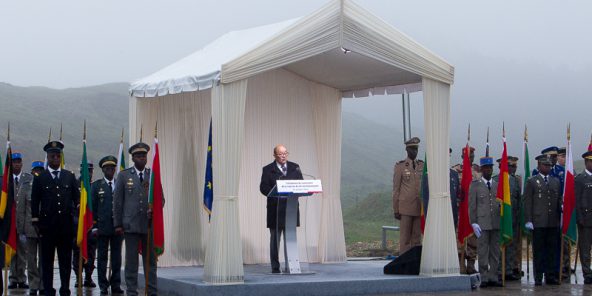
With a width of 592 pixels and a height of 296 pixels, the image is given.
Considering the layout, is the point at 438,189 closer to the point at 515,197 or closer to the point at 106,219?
the point at 515,197

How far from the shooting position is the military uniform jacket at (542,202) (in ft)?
45.8

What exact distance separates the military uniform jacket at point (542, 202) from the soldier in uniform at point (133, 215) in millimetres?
5701

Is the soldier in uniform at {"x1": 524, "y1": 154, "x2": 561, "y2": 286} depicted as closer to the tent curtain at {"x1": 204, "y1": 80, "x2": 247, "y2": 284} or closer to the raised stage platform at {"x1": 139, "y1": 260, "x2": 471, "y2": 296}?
the raised stage platform at {"x1": 139, "y1": 260, "x2": 471, "y2": 296}

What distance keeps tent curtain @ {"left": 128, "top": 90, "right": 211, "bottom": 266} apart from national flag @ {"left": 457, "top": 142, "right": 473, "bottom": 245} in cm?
379

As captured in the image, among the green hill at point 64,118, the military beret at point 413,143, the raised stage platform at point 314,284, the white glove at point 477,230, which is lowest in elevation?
the raised stage platform at point 314,284

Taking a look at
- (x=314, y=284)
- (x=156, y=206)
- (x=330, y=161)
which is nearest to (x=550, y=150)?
(x=330, y=161)

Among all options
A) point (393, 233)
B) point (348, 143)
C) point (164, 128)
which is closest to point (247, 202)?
point (164, 128)

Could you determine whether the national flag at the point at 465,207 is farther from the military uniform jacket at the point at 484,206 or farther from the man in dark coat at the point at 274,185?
the man in dark coat at the point at 274,185

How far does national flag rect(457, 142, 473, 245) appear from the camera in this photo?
44.7 ft

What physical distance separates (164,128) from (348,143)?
4711 inches

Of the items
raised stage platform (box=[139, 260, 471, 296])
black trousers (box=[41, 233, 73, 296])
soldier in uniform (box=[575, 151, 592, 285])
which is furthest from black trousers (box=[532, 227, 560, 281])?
black trousers (box=[41, 233, 73, 296])

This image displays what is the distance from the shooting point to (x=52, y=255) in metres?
11.7

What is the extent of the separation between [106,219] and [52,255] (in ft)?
3.62

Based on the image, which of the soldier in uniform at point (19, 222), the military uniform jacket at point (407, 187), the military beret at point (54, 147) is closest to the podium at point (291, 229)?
the military uniform jacket at point (407, 187)
